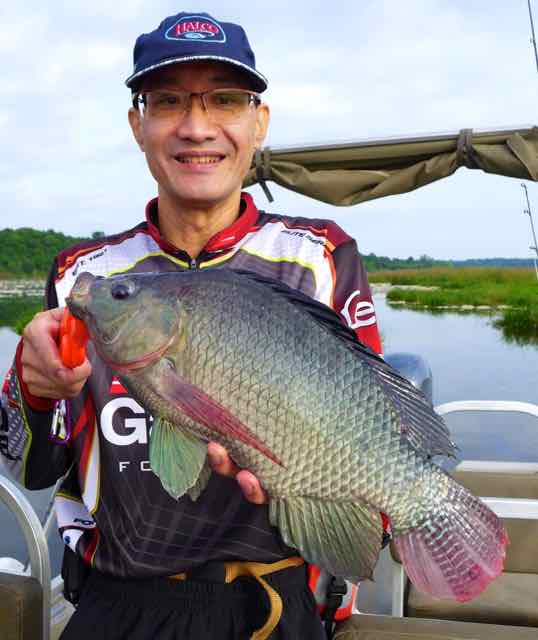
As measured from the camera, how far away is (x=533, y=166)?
477cm

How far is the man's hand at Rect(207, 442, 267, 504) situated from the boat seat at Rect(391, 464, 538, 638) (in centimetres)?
182

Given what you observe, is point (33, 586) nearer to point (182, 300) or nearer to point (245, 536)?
point (245, 536)

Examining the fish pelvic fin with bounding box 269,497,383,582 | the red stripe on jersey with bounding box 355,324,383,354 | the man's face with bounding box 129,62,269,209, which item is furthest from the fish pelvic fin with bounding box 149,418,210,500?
the man's face with bounding box 129,62,269,209

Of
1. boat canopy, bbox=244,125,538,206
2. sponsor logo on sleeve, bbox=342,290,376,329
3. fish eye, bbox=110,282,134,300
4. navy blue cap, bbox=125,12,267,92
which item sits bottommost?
sponsor logo on sleeve, bbox=342,290,376,329

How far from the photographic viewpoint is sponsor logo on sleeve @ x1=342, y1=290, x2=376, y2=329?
2396 mm

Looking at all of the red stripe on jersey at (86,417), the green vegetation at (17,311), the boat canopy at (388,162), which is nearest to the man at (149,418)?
the red stripe on jersey at (86,417)

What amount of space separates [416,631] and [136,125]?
1967 millimetres

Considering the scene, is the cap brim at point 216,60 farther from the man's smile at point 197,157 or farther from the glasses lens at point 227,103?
the man's smile at point 197,157

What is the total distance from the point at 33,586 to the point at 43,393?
1168 mm

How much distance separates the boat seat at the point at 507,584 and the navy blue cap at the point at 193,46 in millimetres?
2320

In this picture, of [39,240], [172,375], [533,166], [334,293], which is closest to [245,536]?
[172,375]

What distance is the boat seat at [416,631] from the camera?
266 cm

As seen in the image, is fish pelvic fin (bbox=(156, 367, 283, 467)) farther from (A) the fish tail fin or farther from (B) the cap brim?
(B) the cap brim

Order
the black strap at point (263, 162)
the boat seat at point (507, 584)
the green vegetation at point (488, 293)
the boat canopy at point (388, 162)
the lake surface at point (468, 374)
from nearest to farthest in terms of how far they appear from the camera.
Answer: the boat seat at point (507, 584), the boat canopy at point (388, 162), the black strap at point (263, 162), the lake surface at point (468, 374), the green vegetation at point (488, 293)
